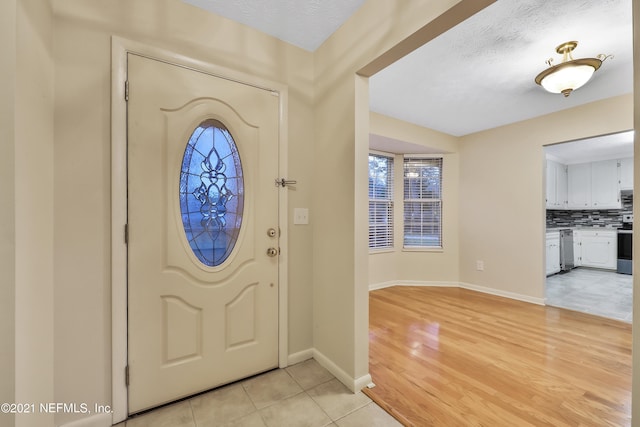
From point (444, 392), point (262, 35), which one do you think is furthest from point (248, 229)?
point (444, 392)

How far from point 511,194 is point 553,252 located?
7.40 feet

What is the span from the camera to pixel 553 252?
4895mm

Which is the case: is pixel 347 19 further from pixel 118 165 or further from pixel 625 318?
pixel 625 318

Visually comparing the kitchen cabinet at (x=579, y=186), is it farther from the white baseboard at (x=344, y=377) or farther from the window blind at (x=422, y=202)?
the white baseboard at (x=344, y=377)

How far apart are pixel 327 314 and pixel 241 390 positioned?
76 cm

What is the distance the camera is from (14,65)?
957 mm

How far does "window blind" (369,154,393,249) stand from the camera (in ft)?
13.9

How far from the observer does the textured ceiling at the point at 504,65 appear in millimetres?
1735

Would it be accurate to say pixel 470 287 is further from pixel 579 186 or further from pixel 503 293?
pixel 579 186

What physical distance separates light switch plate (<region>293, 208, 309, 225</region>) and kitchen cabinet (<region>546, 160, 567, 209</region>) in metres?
5.35

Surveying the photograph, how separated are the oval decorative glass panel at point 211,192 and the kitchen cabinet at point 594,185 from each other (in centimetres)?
717

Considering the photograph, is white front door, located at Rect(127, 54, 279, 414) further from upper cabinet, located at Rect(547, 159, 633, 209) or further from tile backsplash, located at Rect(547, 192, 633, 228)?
tile backsplash, located at Rect(547, 192, 633, 228)

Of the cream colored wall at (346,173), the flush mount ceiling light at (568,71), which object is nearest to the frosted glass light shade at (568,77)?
the flush mount ceiling light at (568,71)

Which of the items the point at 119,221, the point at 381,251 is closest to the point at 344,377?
the point at 119,221
